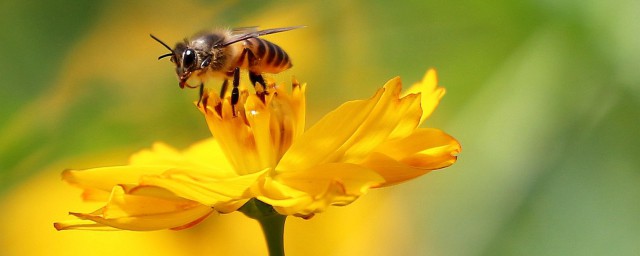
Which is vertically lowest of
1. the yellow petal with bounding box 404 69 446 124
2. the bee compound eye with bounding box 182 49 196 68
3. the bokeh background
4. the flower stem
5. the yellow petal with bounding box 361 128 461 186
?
the bokeh background

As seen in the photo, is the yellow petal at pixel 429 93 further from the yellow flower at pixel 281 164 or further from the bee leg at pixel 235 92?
the bee leg at pixel 235 92

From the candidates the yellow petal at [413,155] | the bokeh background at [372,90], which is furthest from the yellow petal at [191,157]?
the bokeh background at [372,90]

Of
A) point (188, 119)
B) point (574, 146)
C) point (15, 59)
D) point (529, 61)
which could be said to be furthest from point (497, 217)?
point (15, 59)

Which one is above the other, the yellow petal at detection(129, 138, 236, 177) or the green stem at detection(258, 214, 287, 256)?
the green stem at detection(258, 214, 287, 256)

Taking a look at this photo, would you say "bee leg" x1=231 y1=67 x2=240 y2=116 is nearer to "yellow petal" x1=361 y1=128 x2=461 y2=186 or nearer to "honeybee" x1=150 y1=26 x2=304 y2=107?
"honeybee" x1=150 y1=26 x2=304 y2=107

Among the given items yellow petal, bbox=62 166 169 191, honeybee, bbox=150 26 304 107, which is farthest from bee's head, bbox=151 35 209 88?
yellow petal, bbox=62 166 169 191

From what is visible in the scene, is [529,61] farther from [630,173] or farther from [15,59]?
[15,59]
